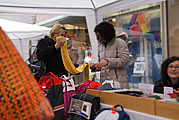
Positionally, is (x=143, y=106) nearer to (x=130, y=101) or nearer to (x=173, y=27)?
(x=130, y=101)

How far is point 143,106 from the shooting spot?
1.33 m

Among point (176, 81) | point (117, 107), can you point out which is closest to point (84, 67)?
point (117, 107)

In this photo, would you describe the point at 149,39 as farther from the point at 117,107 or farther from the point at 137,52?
the point at 117,107

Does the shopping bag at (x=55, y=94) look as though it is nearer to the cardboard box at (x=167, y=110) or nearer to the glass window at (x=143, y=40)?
the cardboard box at (x=167, y=110)

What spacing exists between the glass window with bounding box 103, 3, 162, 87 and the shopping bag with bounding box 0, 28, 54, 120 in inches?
134

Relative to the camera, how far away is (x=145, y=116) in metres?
1.29

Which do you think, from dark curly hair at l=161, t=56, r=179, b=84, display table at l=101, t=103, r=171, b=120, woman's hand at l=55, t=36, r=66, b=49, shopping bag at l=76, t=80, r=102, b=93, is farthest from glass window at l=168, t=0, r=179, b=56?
display table at l=101, t=103, r=171, b=120

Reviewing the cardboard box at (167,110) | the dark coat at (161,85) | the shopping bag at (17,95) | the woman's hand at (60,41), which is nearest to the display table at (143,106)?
the cardboard box at (167,110)

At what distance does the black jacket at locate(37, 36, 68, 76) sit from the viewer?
6.68 feet

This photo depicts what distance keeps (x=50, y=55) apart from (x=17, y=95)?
71.3 inches

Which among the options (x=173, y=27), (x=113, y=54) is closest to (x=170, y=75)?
(x=113, y=54)

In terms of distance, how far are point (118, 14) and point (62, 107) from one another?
9.62 feet

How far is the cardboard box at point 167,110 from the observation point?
1.16 meters

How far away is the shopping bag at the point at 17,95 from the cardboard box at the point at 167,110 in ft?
3.34
